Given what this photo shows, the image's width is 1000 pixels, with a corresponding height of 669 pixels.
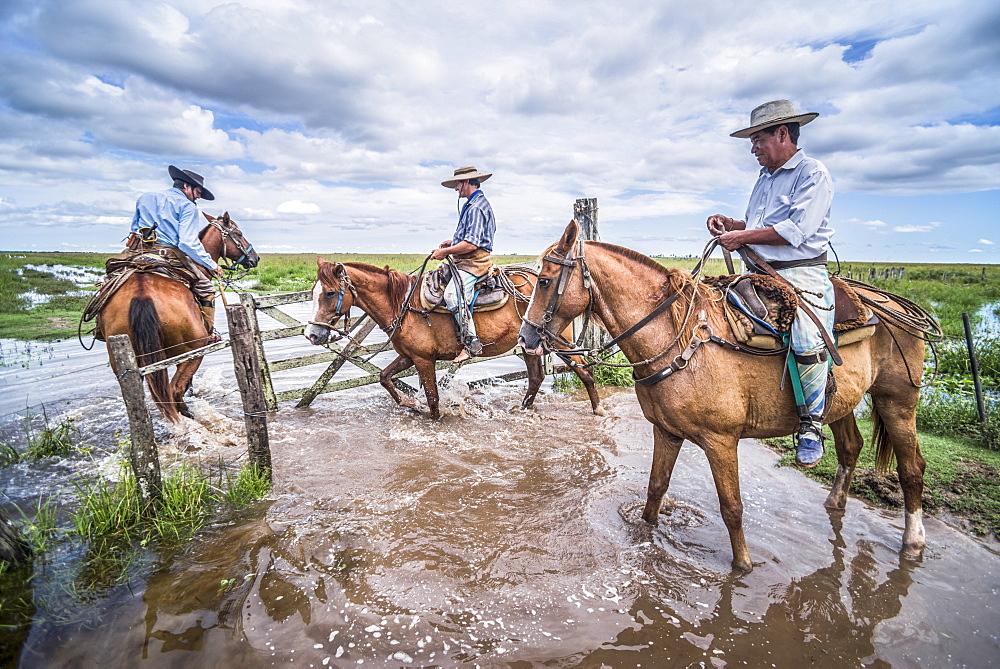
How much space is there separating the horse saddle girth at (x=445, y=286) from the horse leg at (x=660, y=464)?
11.7 feet

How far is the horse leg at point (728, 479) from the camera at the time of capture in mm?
3463

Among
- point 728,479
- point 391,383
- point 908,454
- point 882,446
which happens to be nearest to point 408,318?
point 391,383

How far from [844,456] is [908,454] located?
61cm

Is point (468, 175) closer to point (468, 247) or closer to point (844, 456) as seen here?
point (468, 247)

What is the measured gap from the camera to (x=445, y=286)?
6.94 metres

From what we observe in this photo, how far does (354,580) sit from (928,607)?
14.1 ft

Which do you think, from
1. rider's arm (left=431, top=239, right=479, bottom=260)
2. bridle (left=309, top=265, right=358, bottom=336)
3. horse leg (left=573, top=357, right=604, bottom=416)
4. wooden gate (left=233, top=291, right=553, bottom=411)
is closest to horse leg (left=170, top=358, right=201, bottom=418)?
wooden gate (left=233, top=291, right=553, bottom=411)

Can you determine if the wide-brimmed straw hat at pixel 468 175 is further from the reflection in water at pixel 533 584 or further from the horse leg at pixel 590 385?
the reflection in water at pixel 533 584

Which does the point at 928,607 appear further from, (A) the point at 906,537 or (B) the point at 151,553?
(B) the point at 151,553

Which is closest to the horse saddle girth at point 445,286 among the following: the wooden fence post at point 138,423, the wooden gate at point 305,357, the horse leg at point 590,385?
the wooden gate at point 305,357

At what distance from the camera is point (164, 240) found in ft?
21.1

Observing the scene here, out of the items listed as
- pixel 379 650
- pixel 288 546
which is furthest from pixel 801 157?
pixel 288 546

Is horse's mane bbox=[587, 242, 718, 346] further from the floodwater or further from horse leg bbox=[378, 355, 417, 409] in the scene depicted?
horse leg bbox=[378, 355, 417, 409]

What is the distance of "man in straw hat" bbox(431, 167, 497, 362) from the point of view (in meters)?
6.70
